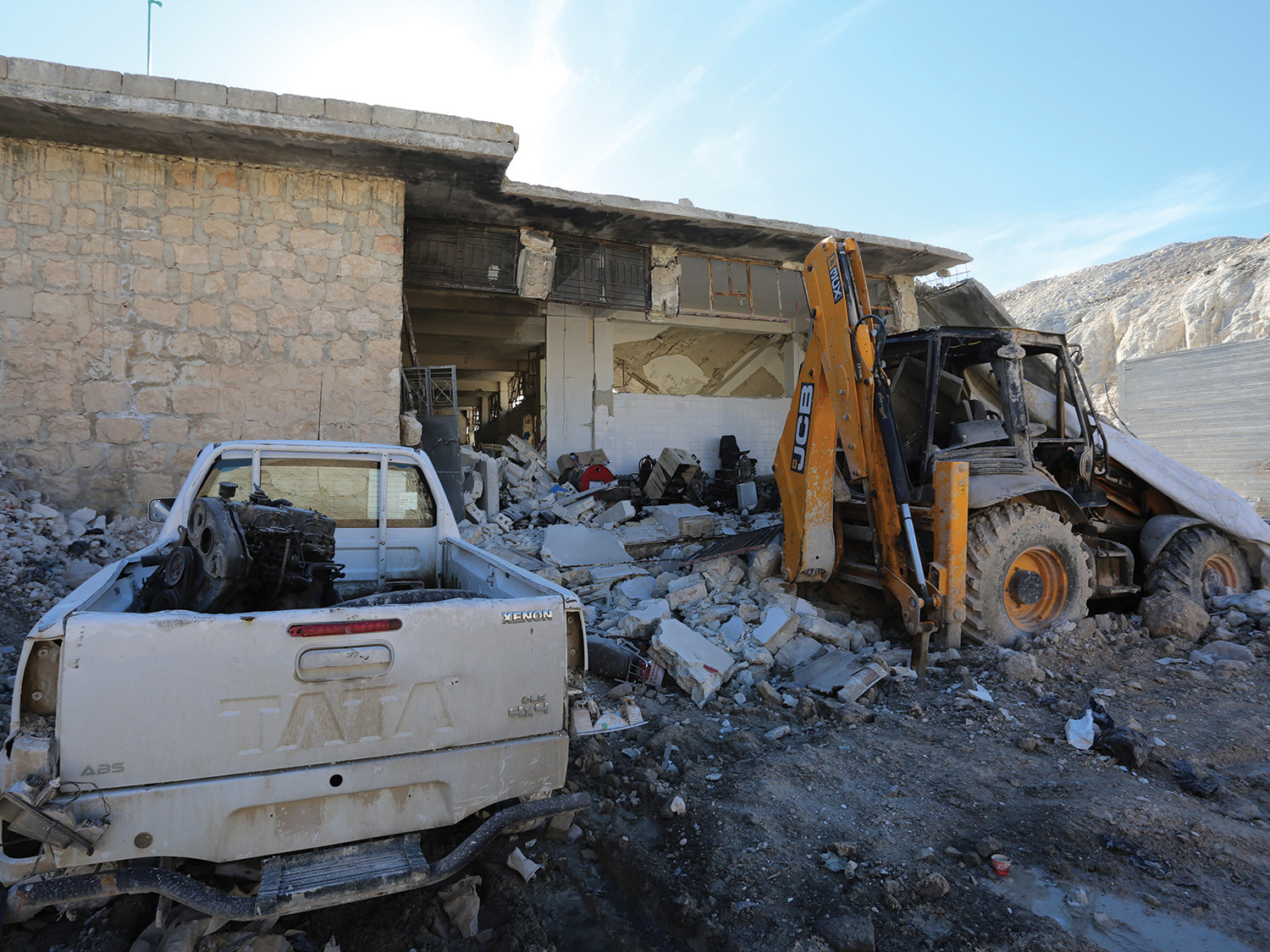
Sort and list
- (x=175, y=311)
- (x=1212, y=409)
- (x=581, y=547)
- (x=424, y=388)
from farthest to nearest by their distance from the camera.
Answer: (x=1212, y=409) → (x=424, y=388) → (x=581, y=547) → (x=175, y=311)


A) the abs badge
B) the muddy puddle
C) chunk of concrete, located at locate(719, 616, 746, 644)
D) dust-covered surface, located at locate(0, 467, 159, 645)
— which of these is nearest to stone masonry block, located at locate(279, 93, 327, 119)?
dust-covered surface, located at locate(0, 467, 159, 645)

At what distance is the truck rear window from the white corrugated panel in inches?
581

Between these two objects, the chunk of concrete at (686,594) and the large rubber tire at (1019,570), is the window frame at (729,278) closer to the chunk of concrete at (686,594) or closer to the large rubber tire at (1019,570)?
the chunk of concrete at (686,594)

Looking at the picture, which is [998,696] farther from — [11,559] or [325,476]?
[11,559]

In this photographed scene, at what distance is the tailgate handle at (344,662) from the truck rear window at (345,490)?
196 cm

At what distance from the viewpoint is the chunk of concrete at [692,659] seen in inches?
176

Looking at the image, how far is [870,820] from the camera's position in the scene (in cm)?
303

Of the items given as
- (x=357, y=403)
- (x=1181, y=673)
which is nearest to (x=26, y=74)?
(x=357, y=403)

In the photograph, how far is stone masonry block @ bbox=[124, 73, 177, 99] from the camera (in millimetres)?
6344

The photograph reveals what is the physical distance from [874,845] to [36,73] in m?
9.06

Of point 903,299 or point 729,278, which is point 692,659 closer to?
point 729,278

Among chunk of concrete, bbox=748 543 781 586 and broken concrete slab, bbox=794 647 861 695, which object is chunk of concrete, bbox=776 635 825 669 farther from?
chunk of concrete, bbox=748 543 781 586

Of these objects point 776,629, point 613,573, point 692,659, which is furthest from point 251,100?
point 776,629

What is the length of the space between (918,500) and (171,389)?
25.0 feet
